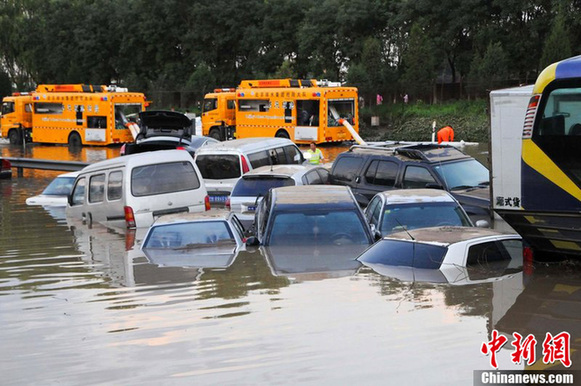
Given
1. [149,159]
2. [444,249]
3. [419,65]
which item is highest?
[419,65]

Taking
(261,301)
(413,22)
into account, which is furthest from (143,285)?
(413,22)

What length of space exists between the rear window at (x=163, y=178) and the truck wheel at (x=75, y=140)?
2965 centimetres

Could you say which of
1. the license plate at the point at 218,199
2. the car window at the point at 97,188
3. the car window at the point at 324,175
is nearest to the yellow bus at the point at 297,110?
the car window at the point at 324,175

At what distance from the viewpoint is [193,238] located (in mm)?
15945

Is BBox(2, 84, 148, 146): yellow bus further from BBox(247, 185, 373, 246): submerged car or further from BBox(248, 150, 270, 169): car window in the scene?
BBox(247, 185, 373, 246): submerged car

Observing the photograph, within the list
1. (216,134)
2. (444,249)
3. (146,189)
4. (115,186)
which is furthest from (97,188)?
(216,134)

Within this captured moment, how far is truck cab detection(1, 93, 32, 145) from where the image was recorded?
2039 inches

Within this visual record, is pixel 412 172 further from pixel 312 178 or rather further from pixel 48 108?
→ pixel 48 108

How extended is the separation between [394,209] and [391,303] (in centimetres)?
453

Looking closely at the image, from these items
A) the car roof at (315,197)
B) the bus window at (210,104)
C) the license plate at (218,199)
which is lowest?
the license plate at (218,199)

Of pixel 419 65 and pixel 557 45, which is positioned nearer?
pixel 557 45

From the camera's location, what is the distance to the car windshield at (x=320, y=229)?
14.9 meters

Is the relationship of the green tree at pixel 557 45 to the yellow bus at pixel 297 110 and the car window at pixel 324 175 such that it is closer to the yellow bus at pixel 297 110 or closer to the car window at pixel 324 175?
the yellow bus at pixel 297 110

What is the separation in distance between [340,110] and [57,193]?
19.4 metres
